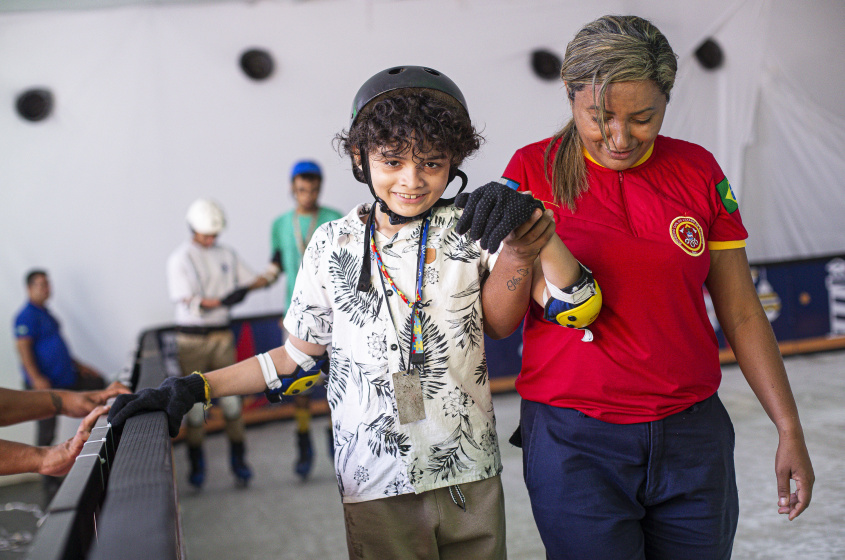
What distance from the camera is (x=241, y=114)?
222 inches

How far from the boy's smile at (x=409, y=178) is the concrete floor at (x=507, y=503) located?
2024mm

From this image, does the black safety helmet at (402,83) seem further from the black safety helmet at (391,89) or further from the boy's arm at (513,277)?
the boy's arm at (513,277)

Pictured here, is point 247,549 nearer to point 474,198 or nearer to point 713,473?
point 713,473

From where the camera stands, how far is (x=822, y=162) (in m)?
6.64

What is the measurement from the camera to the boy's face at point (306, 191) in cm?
395

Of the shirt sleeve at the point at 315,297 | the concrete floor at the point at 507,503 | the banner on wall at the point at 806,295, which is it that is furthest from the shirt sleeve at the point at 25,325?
the banner on wall at the point at 806,295

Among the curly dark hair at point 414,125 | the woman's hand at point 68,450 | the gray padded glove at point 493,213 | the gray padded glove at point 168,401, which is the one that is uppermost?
the curly dark hair at point 414,125

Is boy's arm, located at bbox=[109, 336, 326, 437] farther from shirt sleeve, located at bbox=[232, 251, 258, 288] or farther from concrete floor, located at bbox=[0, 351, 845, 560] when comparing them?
shirt sleeve, located at bbox=[232, 251, 258, 288]

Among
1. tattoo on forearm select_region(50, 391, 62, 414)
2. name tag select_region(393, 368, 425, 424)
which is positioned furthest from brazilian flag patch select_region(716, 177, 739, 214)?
tattoo on forearm select_region(50, 391, 62, 414)

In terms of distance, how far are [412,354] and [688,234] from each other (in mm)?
513

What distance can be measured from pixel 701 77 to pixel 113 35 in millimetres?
5267

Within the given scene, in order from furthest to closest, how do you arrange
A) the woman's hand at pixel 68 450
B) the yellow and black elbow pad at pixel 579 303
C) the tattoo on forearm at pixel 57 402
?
1. the tattoo on forearm at pixel 57 402
2. the woman's hand at pixel 68 450
3. the yellow and black elbow pad at pixel 579 303

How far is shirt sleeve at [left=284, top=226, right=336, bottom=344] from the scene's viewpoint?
4.00 feet

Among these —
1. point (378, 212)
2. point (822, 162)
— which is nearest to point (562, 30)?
point (822, 162)
